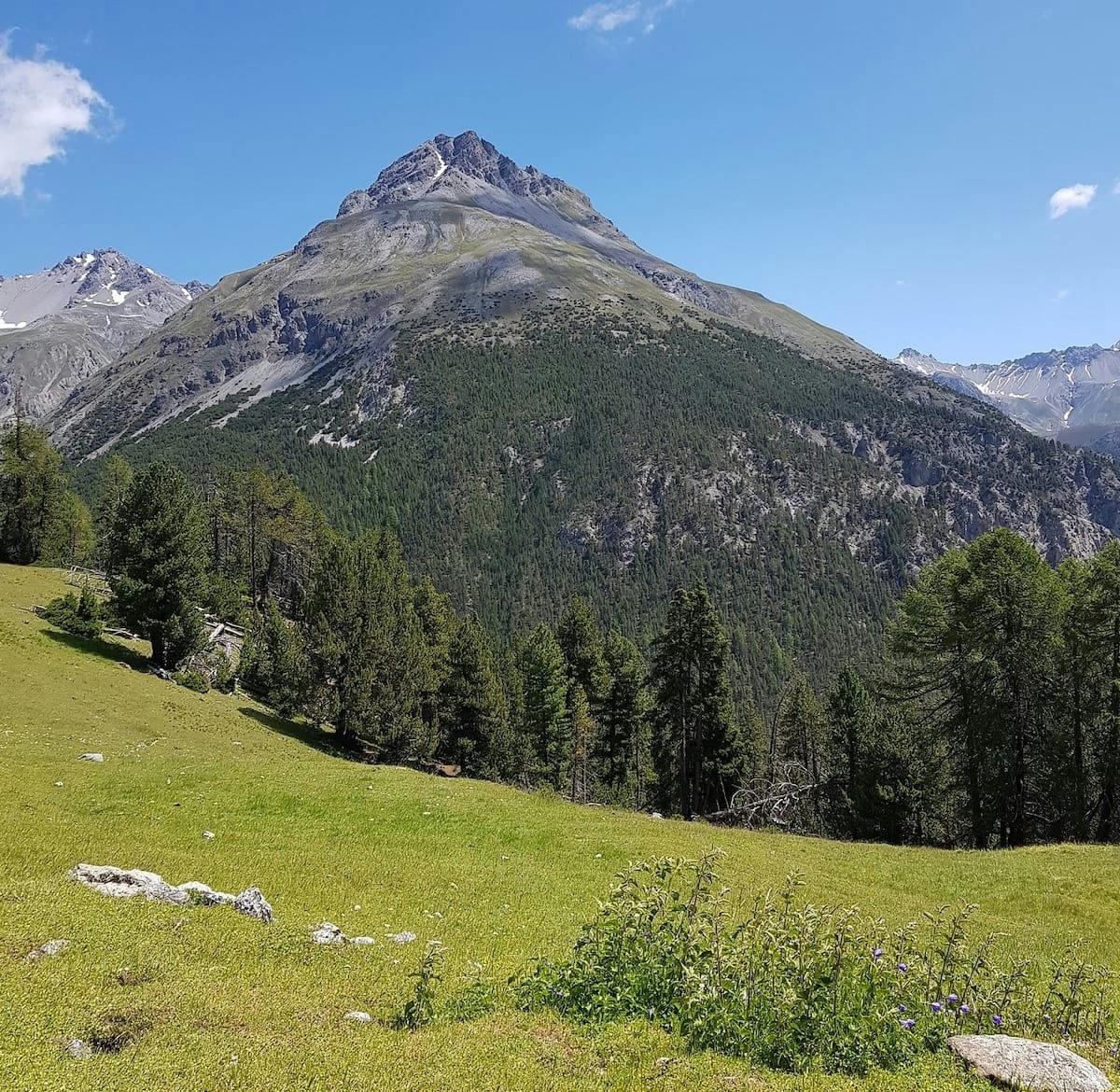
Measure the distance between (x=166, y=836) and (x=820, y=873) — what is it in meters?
19.8

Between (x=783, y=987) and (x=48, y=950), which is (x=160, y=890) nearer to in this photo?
(x=48, y=950)

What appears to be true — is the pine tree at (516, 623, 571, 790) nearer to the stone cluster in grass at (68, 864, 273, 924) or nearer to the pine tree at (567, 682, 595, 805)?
the pine tree at (567, 682, 595, 805)

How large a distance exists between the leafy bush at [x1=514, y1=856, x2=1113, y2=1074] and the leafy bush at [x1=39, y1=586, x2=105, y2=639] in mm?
40966

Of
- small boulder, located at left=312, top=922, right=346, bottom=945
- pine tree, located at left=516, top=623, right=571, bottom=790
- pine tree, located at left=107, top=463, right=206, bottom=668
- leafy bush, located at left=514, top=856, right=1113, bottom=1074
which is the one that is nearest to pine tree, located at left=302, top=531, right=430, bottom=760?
pine tree, located at left=107, top=463, right=206, bottom=668

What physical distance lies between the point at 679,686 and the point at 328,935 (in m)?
41.0

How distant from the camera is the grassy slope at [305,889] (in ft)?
23.3

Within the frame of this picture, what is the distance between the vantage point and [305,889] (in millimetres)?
15039

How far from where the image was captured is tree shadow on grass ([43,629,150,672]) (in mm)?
37906

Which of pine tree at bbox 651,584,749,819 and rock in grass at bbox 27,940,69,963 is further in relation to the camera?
pine tree at bbox 651,584,749,819

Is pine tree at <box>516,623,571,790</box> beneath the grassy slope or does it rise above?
beneath

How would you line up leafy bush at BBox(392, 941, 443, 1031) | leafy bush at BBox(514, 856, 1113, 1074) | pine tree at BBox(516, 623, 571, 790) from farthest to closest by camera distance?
1. pine tree at BBox(516, 623, 571, 790)
2. leafy bush at BBox(392, 941, 443, 1031)
3. leafy bush at BBox(514, 856, 1113, 1074)

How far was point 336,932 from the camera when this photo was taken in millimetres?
11414

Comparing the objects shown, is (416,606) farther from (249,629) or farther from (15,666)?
(15,666)

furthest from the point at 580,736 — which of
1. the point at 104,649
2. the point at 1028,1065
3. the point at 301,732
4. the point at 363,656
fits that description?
the point at 1028,1065
